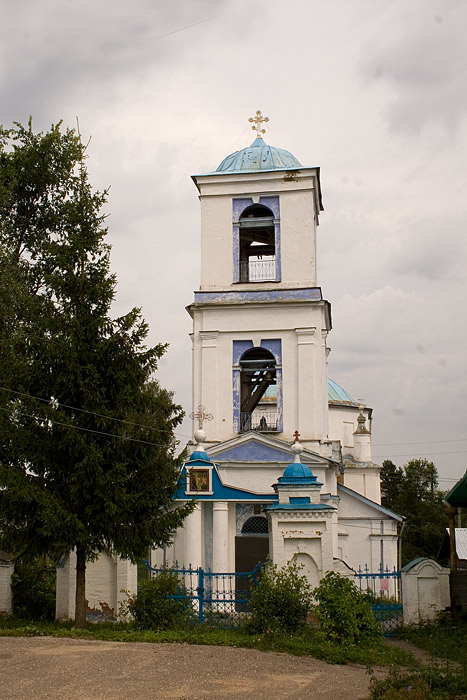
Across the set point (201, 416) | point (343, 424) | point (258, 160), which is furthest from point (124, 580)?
point (343, 424)

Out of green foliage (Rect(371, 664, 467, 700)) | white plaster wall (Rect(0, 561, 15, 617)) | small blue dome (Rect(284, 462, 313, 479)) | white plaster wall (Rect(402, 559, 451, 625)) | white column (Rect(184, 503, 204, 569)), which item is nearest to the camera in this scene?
green foliage (Rect(371, 664, 467, 700))

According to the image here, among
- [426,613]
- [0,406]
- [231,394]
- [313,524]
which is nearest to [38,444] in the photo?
[0,406]

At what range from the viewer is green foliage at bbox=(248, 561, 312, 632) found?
10852mm

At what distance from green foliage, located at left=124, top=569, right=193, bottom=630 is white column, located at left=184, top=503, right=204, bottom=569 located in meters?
4.23

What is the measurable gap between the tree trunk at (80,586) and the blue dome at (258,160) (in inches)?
425

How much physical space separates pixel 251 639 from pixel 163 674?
90.8 inches

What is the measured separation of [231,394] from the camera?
733 inches

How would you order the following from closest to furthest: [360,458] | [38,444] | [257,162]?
1. [38,444]
2. [257,162]
3. [360,458]

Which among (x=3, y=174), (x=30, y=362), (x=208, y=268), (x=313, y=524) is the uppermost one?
(x=3, y=174)

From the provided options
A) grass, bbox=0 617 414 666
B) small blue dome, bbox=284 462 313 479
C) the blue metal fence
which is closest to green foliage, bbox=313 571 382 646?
grass, bbox=0 617 414 666

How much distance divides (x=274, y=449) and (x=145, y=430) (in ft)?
20.0

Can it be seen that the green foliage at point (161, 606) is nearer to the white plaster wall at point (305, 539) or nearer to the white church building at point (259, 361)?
the white plaster wall at point (305, 539)

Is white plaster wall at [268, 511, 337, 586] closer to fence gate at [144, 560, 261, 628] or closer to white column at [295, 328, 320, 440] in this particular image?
fence gate at [144, 560, 261, 628]

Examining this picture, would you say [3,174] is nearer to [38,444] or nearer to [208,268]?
Answer: [208,268]
